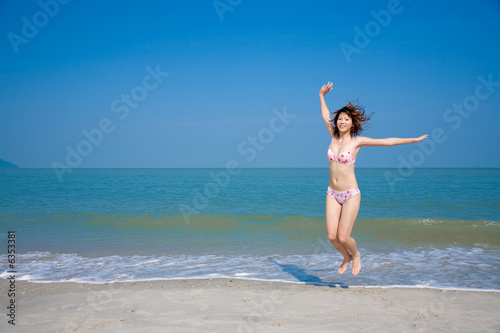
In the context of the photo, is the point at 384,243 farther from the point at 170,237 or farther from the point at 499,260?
the point at 170,237

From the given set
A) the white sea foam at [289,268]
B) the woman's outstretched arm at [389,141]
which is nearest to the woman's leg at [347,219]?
the woman's outstretched arm at [389,141]

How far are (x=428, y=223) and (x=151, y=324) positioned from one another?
13020 mm

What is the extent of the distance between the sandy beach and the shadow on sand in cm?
26

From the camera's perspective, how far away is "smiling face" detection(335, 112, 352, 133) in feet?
18.8

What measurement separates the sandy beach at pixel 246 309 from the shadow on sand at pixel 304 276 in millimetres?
264

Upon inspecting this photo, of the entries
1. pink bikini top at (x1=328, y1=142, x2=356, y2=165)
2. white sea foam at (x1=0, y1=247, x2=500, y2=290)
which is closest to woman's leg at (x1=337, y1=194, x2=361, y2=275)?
pink bikini top at (x1=328, y1=142, x2=356, y2=165)

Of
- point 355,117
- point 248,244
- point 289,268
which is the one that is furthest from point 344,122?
point 248,244

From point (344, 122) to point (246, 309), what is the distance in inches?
124

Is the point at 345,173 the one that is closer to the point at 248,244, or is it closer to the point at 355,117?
the point at 355,117

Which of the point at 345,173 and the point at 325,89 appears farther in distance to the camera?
the point at 325,89

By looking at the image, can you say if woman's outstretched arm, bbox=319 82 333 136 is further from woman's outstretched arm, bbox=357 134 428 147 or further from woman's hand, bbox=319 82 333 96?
woman's outstretched arm, bbox=357 134 428 147

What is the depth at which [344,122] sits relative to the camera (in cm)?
575

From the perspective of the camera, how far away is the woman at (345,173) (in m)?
5.64

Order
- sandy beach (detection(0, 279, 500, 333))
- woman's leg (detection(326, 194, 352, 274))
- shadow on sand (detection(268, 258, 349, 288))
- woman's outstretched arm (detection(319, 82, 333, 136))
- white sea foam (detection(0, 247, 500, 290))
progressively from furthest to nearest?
white sea foam (detection(0, 247, 500, 290)) → shadow on sand (detection(268, 258, 349, 288)) → woman's outstretched arm (detection(319, 82, 333, 136)) → woman's leg (detection(326, 194, 352, 274)) → sandy beach (detection(0, 279, 500, 333))
